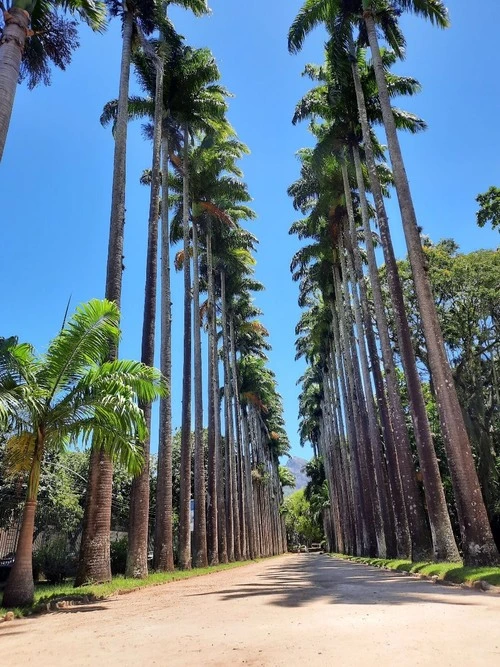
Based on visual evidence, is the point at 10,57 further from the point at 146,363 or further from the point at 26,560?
Result: the point at 26,560

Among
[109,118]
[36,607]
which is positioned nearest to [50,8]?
[109,118]

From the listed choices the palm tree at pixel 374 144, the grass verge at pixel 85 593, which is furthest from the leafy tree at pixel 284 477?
the grass verge at pixel 85 593

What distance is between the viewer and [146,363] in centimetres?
1483

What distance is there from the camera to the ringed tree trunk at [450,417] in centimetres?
1003

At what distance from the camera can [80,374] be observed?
31.9 ft

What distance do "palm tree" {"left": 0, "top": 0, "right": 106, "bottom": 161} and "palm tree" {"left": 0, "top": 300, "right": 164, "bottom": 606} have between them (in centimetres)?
390

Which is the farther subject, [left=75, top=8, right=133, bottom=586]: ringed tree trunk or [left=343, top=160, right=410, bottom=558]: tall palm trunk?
[left=343, top=160, right=410, bottom=558]: tall palm trunk

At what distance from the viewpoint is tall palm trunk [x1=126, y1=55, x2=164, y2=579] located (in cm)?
1362

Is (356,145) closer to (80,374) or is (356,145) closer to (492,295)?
(492,295)

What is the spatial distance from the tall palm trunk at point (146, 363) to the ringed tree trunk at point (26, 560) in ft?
11.1

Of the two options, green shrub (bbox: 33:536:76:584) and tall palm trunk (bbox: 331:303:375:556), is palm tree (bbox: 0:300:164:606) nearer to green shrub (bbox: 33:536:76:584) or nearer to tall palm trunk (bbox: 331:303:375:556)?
green shrub (bbox: 33:536:76:584)

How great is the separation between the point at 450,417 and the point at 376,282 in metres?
7.81

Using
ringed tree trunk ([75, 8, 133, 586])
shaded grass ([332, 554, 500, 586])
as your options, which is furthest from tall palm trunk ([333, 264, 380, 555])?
ringed tree trunk ([75, 8, 133, 586])

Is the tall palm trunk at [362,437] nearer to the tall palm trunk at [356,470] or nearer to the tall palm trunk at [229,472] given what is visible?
the tall palm trunk at [356,470]
